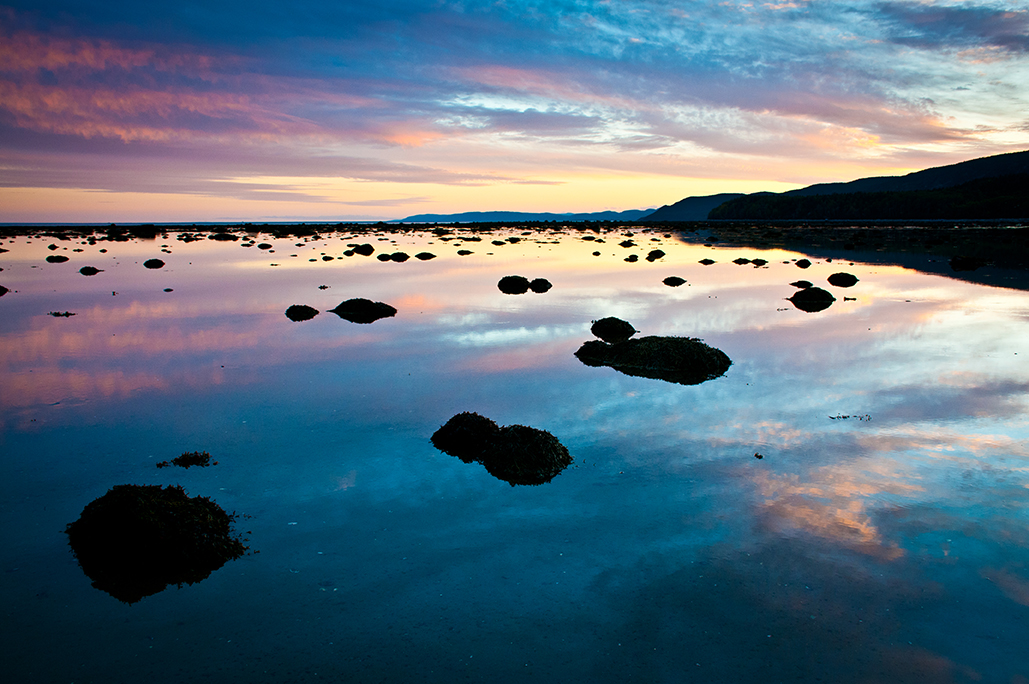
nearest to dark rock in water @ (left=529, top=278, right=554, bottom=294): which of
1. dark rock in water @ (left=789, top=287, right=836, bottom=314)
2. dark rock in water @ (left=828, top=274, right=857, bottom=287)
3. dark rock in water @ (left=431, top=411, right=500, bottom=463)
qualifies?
dark rock in water @ (left=789, top=287, right=836, bottom=314)

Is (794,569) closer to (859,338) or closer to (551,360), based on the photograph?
(551,360)

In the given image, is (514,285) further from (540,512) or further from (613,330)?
(540,512)

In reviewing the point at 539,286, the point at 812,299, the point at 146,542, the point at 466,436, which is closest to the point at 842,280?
the point at 812,299

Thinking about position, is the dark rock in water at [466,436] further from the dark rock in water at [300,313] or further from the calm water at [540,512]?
the dark rock in water at [300,313]

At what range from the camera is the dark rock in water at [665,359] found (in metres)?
14.7

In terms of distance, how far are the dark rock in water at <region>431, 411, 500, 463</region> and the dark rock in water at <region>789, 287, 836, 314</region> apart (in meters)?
19.7

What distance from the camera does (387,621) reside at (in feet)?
18.6

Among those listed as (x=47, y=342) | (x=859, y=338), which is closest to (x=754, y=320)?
(x=859, y=338)

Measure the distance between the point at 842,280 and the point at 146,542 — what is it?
34721 mm

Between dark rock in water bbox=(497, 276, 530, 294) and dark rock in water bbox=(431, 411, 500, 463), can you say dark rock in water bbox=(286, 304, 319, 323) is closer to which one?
dark rock in water bbox=(497, 276, 530, 294)

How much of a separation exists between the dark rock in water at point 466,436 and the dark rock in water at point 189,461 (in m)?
3.62

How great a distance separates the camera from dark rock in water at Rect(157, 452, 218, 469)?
9.35 m

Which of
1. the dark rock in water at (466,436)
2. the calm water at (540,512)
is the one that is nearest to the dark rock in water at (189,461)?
the calm water at (540,512)

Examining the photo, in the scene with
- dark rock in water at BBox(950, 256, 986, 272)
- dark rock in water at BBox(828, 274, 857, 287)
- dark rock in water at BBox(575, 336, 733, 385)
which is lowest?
dark rock in water at BBox(575, 336, 733, 385)
